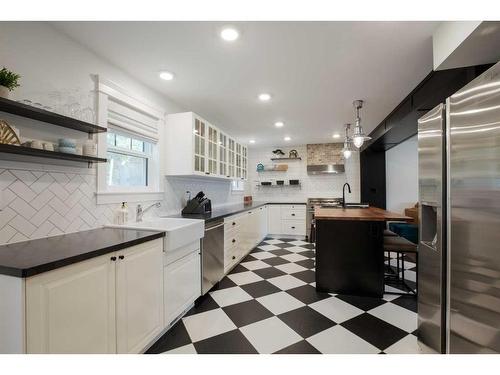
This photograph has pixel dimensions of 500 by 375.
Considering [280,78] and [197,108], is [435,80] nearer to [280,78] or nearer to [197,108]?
[280,78]

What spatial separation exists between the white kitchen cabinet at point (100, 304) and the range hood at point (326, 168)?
469cm

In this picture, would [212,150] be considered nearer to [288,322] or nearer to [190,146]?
[190,146]

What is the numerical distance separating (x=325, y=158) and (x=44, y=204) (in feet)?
18.1

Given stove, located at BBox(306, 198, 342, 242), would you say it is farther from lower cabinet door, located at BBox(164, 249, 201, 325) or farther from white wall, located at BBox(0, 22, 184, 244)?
white wall, located at BBox(0, 22, 184, 244)

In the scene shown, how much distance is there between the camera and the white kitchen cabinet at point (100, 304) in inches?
40.9

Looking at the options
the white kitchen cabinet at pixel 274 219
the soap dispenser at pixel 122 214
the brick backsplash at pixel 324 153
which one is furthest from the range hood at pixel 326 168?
the soap dispenser at pixel 122 214

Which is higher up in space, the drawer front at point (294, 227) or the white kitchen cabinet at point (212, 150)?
the white kitchen cabinet at point (212, 150)

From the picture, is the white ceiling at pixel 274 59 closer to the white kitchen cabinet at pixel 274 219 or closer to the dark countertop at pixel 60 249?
the dark countertop at pixel 60 249

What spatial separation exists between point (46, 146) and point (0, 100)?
33 centimetres

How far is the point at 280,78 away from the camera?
243 cm

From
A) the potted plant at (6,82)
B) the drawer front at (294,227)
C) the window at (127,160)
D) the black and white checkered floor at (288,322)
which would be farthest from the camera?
the drawer front at (294,227)

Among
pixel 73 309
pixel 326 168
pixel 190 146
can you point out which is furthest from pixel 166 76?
pixel 326 168

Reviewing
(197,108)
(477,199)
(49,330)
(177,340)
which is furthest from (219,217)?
(477,199)

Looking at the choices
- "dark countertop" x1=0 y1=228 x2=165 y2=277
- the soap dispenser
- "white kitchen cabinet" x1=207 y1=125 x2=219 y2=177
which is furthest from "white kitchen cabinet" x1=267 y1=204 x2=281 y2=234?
"dark countertop" x1=0 y1=228 x2=165 y2=277
